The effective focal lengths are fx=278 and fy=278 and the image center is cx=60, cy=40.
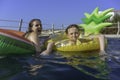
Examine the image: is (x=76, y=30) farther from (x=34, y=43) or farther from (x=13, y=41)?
(x=13, y=41)

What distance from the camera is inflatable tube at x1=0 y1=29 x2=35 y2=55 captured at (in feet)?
19.6

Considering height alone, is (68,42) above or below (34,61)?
above

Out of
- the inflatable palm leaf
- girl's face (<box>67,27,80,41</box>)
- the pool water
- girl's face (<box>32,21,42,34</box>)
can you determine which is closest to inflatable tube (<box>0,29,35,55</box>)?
girl's face (<box>32,21,42,34</box>)

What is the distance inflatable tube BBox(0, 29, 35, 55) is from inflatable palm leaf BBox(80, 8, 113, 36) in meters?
3.31

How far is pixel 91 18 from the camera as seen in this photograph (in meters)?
9.79

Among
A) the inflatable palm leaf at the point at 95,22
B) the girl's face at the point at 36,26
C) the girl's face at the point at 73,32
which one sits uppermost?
the inflatable palm leaf at the point at 95,22

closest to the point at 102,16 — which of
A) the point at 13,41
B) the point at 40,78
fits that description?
the point at 13,41

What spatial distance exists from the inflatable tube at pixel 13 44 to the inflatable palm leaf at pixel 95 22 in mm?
3312

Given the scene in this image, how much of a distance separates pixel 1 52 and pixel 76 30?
1847 millimetres

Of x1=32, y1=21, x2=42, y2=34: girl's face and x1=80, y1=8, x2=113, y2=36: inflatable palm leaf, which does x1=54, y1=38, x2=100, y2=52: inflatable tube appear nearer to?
x1=32, y1=21, x2=42, y2=34: girl's face

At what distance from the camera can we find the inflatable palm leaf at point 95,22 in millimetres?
9219

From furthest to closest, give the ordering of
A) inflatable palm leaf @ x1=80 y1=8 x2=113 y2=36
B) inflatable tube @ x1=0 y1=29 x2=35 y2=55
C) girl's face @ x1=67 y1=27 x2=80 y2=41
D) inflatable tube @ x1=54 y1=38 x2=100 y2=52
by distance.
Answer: inflatable palm leaf @ x1=80 y1=8 x2=113 y2=36 → inflatable tube @ x1=54 y1=38 x2=100 y2=52 → girl's face @ x1=67 y1=27 x2=80 y2=41 → inflatable tube @ x1=0 y1=29 x2=35 y2=55

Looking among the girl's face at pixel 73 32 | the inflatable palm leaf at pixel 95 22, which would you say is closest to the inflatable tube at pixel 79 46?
the girl's face at pixel 73 32

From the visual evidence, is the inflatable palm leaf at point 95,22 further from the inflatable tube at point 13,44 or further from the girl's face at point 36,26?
the inflatable tube at point 13,44
